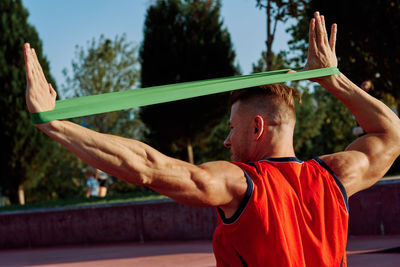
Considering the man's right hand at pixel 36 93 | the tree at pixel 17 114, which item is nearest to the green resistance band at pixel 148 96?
the man's right hand at pixel 36 93

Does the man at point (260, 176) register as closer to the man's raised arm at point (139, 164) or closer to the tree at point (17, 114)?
the man's raised arm at point (139, 164)

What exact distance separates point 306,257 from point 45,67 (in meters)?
20.6

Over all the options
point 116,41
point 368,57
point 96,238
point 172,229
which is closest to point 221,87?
point 172,229

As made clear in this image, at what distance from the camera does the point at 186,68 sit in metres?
23.8

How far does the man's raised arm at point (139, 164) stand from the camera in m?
1.60

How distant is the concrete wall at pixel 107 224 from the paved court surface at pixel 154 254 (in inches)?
13.3

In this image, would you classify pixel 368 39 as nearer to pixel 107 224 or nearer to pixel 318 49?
pixel 107 224

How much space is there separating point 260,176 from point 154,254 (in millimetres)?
8493

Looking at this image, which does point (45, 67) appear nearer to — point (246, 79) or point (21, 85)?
point (21, 85)

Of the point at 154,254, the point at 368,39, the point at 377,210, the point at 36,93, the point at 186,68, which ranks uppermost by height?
the point at 186,68

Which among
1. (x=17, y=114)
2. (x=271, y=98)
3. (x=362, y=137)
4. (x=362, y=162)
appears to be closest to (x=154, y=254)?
(x=362, y=137)

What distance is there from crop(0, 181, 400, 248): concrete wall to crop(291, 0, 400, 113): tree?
19.7 ft

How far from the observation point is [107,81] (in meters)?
31.3

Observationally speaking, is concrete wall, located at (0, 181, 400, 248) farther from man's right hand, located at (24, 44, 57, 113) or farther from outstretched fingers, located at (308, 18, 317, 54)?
man's right hand, located at (24, 44, 57, 113)
